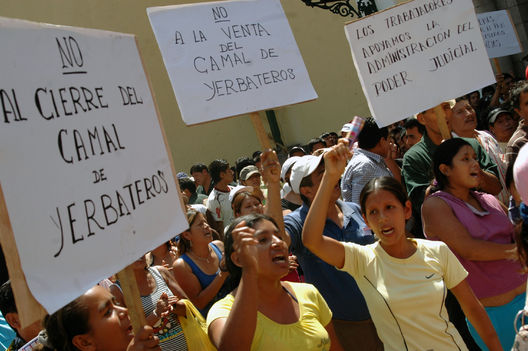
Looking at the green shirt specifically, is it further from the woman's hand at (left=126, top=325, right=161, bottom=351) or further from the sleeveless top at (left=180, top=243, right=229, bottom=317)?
the woman's hand at (left=126, top=325, right=161, bottom=351)

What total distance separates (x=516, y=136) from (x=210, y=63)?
219 centimetres

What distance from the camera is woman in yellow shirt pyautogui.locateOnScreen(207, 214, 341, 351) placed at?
2256mm

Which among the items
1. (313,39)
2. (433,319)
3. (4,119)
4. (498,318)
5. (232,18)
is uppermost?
(313,39)

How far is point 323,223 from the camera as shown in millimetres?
2682

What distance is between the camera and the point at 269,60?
11.9 feet

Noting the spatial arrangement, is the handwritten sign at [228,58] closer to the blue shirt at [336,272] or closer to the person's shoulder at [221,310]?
the blue shirt at [336,272]

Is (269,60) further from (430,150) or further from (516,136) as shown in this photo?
(516,136)

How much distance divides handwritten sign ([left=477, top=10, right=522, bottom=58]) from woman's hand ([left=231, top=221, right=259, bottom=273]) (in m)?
7.33

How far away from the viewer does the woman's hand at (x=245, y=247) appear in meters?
2.38

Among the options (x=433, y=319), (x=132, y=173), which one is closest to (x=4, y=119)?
(x=132, y=173)

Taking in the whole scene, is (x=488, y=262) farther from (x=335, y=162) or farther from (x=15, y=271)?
(x=15, y=271)

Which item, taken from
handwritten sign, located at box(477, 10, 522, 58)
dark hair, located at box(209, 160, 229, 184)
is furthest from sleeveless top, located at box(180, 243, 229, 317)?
handwritten sign, located at box(477, 10, 522, 58)

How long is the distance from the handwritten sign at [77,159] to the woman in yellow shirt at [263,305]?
1.00 feet

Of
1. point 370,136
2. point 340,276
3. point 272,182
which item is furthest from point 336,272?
point 370,136
